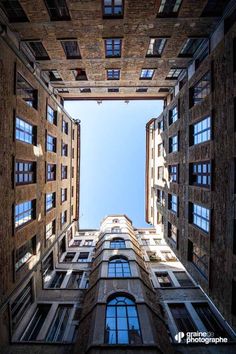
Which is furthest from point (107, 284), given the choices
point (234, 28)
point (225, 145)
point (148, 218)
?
point (148, 218)

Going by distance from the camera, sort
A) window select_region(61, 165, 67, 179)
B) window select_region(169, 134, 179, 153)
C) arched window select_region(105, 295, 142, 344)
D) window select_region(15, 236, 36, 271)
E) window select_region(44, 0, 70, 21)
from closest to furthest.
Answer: arched window select_region(105, 295, 142, 344), window select_region(44, 0, 70, 21), window select_region(15, 236, 36, 271), window select_region(169, 134, 179, 153), window select_region(61, 165, 67, 179)

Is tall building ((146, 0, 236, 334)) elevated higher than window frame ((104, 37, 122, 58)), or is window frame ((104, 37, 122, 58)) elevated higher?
window frame ((104, 37, 122, 58))

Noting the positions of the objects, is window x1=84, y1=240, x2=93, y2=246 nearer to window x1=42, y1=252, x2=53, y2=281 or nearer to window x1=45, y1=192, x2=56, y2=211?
window x1=42, y1=252, x2=53, y2=281

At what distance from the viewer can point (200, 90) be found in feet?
48.4

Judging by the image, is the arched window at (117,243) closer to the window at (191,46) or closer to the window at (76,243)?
the window at (76,243)

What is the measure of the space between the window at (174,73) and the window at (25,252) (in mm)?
17645

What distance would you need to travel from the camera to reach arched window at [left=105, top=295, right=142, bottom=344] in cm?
1118

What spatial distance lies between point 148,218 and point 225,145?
2480 cm

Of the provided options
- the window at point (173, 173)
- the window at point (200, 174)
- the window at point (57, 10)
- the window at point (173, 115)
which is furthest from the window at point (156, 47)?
the window at point (173, 173)

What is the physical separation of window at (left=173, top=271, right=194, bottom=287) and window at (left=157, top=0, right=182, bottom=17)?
21261mm

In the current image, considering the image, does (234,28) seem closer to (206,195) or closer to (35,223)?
(206,195)

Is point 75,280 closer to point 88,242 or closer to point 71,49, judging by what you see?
point 88,242

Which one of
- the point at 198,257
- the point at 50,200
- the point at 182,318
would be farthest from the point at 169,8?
the point at 182,318

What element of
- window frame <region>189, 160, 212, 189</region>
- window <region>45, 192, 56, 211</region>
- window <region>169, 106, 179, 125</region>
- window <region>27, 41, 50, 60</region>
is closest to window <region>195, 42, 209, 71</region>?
window <region>169, 106, 179, 125</region>
